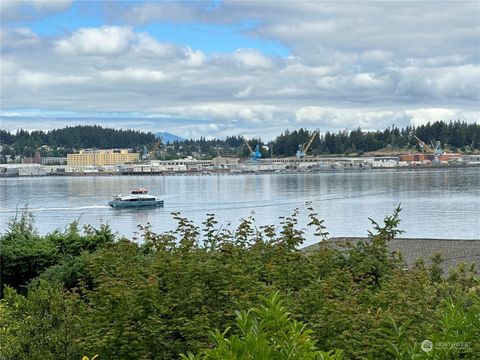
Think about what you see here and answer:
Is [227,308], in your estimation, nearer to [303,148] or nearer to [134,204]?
[134,204]

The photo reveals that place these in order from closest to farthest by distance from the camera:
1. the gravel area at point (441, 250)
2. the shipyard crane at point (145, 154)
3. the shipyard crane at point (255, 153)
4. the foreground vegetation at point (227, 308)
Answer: the foreground vegetation at point (227, 308)
the gravel area at point (441, 250)
the shipyard crane at point (145, 154)
the shipyard crane at point (255, 153)

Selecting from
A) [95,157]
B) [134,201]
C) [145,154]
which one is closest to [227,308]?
[134,201]

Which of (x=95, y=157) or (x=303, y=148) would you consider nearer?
(x=95, y=157)

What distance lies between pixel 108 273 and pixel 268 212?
136 feet

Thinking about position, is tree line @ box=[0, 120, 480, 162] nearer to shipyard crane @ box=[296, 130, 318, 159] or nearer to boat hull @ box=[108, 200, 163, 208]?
shipyard crane @ box=[296, 130, 318, 159]

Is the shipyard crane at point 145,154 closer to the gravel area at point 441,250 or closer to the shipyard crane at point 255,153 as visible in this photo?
the shipyard crane at point 255,153

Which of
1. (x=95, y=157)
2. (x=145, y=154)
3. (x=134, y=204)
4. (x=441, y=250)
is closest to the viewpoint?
(x=441, y=250)

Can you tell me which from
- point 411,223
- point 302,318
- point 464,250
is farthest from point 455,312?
point 411,223

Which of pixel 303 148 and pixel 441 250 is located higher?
pixel 303 148

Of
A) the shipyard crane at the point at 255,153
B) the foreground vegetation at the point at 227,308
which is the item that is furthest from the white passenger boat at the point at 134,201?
the shipyard crane at the point at 255,153
